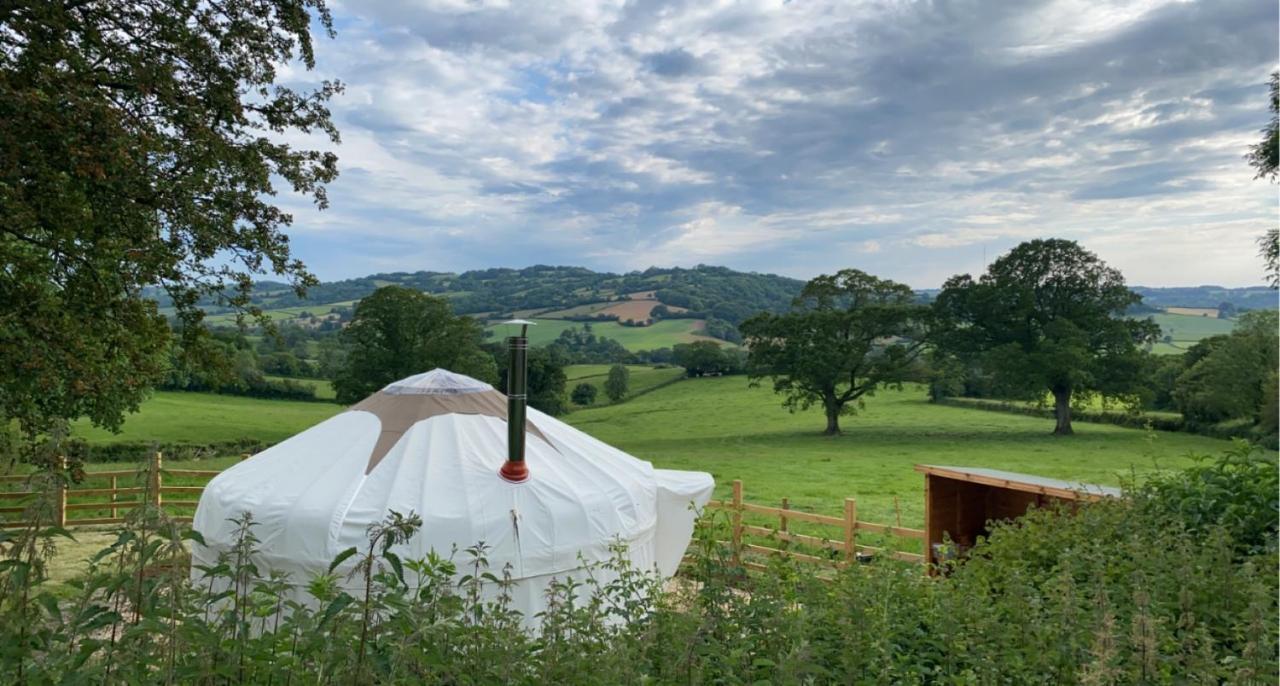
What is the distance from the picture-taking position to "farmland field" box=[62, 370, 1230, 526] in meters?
18.0

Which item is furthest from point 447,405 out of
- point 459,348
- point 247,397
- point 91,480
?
point 247,397

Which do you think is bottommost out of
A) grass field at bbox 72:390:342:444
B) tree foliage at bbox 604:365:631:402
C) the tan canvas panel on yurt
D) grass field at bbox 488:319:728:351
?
grass field at bbox 72:390:342:444

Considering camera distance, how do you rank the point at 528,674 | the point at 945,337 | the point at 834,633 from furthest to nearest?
the point at 945,337 → the point at 834,633 → the point at 528,674

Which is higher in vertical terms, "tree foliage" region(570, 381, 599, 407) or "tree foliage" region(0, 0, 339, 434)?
"tree foliage" region(0, 0, 339, 434)

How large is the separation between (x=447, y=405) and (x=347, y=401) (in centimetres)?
1957

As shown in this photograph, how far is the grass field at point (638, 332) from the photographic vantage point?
46594 mm

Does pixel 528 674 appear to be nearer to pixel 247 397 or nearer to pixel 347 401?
pixel 347 401

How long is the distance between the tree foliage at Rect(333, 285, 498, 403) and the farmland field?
3137 millimetres

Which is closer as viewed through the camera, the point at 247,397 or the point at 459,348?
the point at 459,348

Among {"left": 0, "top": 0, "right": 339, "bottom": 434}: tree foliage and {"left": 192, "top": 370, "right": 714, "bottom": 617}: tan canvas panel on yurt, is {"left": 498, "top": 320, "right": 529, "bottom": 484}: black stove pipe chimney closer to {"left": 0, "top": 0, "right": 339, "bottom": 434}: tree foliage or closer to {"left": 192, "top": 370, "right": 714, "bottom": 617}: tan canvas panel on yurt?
{"left": 192, "top": 370, "right": 714, "bottom": 617}: tan canvas panel on yurt

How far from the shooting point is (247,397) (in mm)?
32594

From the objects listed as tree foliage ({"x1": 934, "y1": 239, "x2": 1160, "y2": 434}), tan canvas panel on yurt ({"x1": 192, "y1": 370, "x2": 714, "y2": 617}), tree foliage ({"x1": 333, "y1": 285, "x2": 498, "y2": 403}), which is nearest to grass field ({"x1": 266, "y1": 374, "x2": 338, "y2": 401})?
tree foliage ({"x1": 333, "y1": 285, "x2": 498, "y2": 403})

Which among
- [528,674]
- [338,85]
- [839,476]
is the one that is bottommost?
[839,476]

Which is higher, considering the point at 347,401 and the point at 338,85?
the point at 338,85
